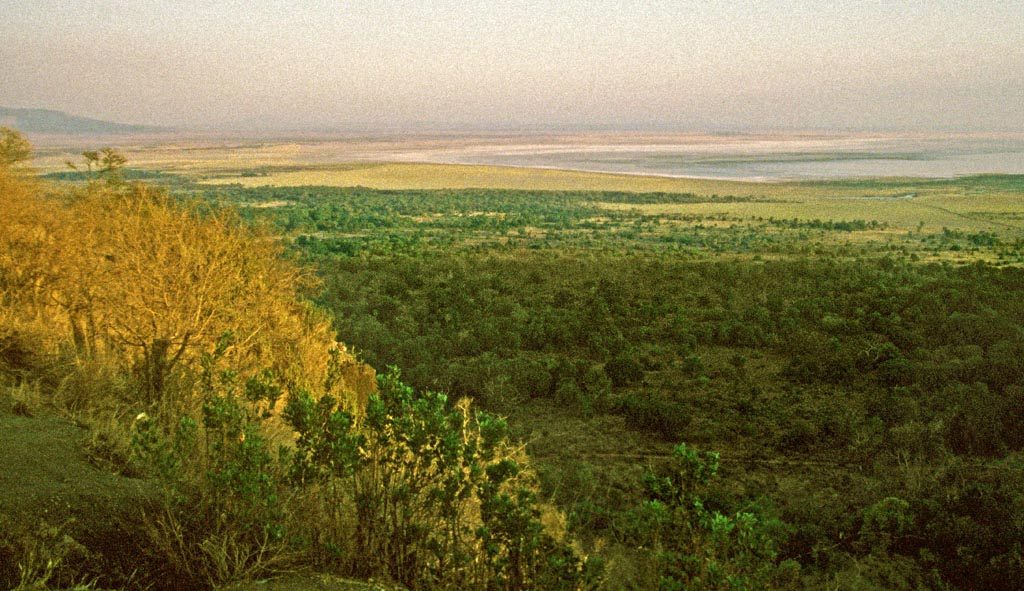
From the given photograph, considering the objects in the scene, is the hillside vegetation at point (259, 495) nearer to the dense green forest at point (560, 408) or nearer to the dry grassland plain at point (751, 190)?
the dense green forest at point (560, 408)

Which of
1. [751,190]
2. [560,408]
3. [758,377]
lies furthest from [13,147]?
[751,190]

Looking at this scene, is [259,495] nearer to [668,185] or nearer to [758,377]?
[758,377]

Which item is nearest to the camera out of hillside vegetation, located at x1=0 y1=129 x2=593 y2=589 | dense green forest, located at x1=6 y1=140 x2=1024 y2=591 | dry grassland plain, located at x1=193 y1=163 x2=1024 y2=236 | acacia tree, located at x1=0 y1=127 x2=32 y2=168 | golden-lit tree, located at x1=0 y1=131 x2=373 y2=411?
hillside vegetation, located at x1=0 y1=129 x2=593 y2=589

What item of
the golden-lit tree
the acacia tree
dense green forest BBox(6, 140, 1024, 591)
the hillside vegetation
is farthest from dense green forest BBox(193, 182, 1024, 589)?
the acacia tree

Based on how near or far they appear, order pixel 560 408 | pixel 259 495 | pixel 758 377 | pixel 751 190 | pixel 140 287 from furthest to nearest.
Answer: pixel 751 190 < pixel 758 377 < pixel 560 408 < pixel 140 287 < pixel 259 495

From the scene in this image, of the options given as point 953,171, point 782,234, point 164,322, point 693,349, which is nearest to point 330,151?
point 953,171

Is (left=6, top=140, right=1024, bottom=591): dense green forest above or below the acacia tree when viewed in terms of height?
below

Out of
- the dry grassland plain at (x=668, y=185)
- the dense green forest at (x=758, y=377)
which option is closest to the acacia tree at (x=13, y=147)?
the dense green forest at (x=758, y=377)

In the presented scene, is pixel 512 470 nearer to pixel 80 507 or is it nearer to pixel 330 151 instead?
pixel 80 507

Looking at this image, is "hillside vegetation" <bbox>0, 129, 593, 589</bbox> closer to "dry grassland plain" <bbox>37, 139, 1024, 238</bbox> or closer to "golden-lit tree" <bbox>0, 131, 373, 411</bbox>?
"golden-lit tree" <bbox>0, 131, 373, 411</bbox>
